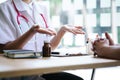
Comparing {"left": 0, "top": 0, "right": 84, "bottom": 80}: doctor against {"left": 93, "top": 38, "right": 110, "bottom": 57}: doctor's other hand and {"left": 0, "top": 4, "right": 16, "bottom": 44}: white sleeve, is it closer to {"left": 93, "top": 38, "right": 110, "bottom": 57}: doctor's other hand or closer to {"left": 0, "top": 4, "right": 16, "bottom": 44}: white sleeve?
{"left": 0, "top": 4, "right": 16, "bottom": 44}: white sleeve

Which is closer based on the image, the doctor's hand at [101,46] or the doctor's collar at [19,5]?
the doctor's hand at [101,46]

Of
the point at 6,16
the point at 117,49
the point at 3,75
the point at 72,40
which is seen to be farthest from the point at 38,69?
the point at 72,40

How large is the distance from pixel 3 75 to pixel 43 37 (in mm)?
1016

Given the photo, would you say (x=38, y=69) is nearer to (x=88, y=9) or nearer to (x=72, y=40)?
(x=72, y=40)

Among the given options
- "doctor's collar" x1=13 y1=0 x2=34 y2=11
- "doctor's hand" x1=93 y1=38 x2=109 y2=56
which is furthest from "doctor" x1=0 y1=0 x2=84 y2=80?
"doctor's hand" x1=93 y1=38 x2=109 y2=56

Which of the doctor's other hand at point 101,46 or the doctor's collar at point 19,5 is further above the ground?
the doctor's collar at point 19,5

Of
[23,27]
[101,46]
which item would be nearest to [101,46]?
[101,46]

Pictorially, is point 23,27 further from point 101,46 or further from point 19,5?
point 101,46

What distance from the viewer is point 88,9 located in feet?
10.6

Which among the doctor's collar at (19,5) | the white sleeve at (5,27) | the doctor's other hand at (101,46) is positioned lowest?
the doctor's other hand at (101,46)

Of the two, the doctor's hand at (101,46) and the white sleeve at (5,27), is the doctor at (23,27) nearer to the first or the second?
the white sleeve at (5,27)

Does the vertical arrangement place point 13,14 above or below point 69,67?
above

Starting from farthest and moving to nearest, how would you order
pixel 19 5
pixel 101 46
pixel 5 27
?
pixel 19 5
pixel 5 27
pixel 101 46

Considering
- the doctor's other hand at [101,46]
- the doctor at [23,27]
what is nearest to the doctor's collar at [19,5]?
the doctor at [23,27]
